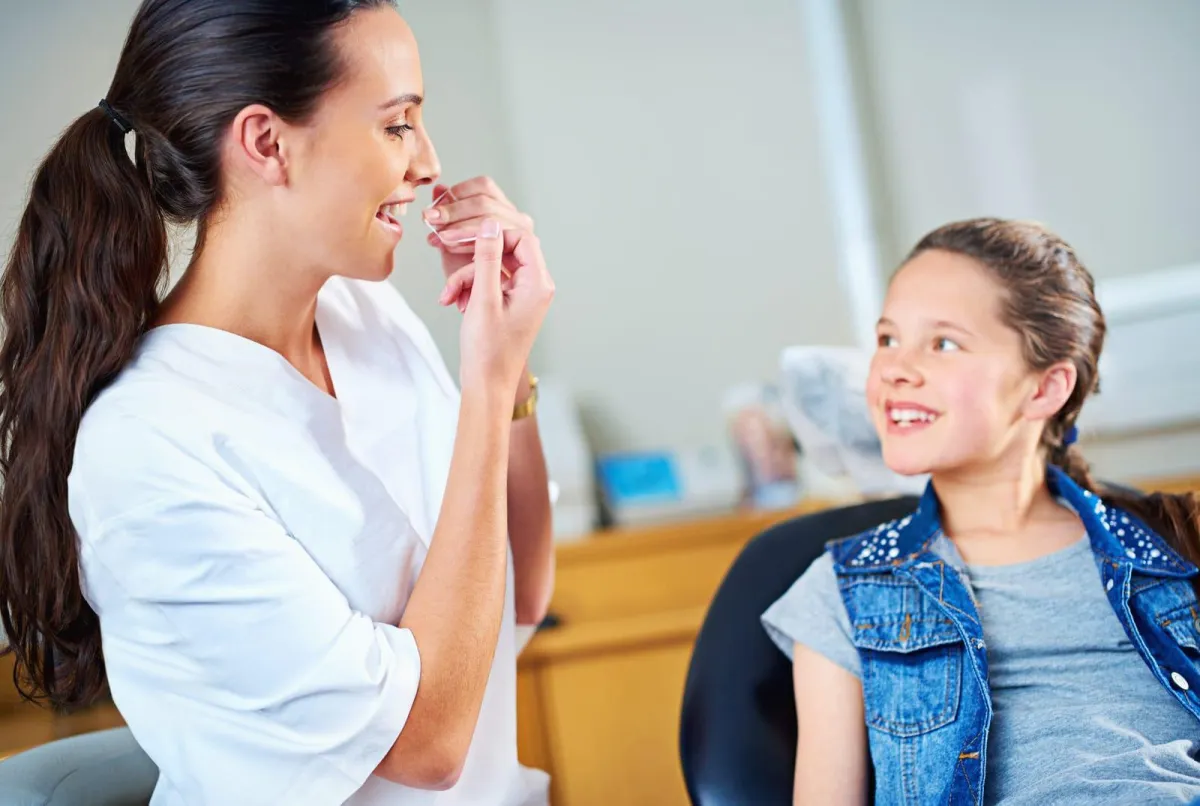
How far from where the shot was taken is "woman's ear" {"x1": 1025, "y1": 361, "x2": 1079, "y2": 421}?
4.29 feet

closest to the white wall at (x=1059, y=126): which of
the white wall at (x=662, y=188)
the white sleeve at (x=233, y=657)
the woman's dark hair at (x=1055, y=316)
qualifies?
→ the white wall at (x=662, y=188)

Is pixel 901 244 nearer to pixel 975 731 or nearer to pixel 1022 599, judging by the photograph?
pixel 1022 599

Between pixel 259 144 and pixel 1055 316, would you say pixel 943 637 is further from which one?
pixel 259 144

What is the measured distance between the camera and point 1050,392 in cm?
131

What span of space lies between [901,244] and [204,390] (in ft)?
6.46

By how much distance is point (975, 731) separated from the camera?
3.65 ft

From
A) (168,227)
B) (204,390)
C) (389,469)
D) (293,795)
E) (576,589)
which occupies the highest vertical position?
(168,227)

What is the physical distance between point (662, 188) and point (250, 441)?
1806mm

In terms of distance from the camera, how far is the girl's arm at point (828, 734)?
1.13m

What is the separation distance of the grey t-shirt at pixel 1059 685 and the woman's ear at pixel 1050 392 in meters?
0.16

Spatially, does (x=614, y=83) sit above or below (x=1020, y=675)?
above

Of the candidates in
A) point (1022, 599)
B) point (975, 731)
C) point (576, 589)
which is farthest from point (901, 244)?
point (975, 731)

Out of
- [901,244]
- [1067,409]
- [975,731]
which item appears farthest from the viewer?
[901,244]

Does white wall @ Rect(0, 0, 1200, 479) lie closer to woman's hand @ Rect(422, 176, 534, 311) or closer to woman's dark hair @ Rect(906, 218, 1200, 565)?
woman's dark hair @ Rect(906, 218, 1200, 565)
